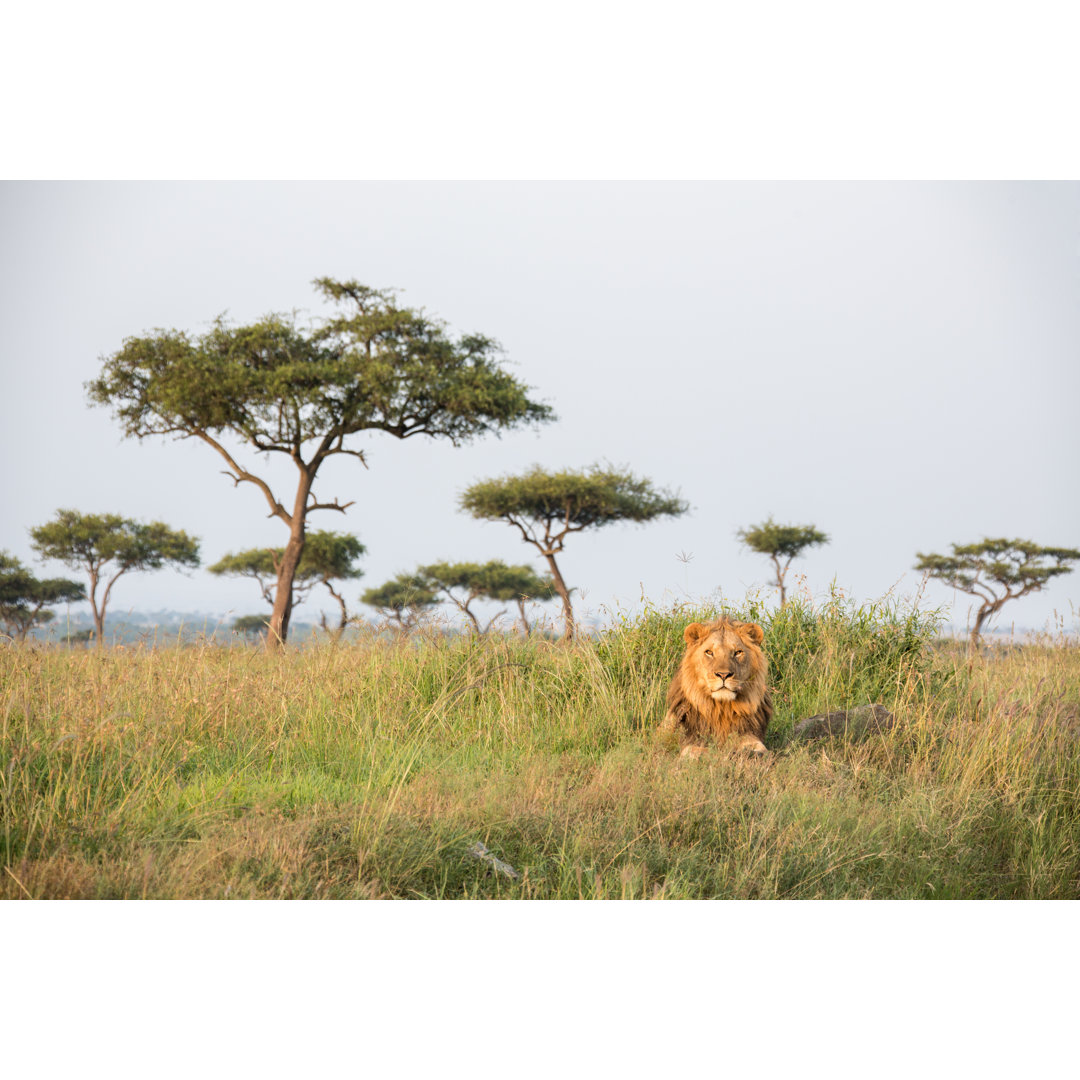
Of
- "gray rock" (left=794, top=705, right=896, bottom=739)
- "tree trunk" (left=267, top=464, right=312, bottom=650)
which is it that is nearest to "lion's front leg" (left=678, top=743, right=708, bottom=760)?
"gray rock" (left=794, top=705, right=896, bottom=739)

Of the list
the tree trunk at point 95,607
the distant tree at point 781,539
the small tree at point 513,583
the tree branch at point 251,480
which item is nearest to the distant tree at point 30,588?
the tree trunk at point 95,607

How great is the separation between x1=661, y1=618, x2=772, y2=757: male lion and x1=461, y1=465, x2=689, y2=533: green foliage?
19886mm

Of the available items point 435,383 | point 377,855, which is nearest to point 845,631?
point 377,855

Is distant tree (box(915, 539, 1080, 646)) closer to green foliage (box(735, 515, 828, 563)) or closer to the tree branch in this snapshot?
green foliage (box(735, 515, 828, 563))

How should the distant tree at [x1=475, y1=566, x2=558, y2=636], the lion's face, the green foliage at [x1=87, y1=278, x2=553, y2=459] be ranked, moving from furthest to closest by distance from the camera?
1. the distant tree at [x1=475, y1=566, x2=558, y2=636]
2. the green foliage at [x1=87, y1=278, x2=553, y2=459]
3. the lion's face

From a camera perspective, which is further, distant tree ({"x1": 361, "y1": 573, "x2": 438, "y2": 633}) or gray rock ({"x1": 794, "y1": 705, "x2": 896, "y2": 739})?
distant tree ({"x1": 361, "y1": 573, "x2": 438, "y2": 633})

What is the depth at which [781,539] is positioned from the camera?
28.6 metres

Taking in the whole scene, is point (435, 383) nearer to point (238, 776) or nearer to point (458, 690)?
point (458, 690)

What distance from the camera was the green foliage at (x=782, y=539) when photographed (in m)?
28.5

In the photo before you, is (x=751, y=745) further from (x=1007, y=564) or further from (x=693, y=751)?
(x=1007, y=564)

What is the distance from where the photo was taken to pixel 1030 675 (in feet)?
24.8

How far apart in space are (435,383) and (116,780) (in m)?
15.2

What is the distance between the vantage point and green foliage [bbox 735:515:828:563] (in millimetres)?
28547

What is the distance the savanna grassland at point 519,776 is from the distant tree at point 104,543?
65.5ft
